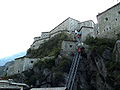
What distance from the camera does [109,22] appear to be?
40125 mm

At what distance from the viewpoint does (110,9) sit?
4075 centimetres

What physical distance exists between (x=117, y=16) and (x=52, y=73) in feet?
58.9

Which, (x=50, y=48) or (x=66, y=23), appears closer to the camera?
(x=50, y=48)

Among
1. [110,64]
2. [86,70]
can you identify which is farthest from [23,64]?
[110,64]

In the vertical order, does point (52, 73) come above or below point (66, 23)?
below

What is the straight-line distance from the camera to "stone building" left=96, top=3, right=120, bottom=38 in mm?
37969

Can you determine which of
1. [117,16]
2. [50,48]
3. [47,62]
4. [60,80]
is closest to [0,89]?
[60,80]

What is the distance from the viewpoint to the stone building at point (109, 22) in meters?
38.0

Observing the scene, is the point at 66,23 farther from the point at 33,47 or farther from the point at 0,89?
the point at 0,89

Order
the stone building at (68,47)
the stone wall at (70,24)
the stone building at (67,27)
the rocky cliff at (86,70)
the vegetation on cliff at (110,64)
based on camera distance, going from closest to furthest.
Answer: the vegetation on cliff at (110,64) < the rocky cliff at (86,70) < the stone building at (68,47) < the stone building at (67,27) < the stone wall at (70,24)

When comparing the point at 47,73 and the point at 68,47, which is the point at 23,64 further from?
the point at 68,47

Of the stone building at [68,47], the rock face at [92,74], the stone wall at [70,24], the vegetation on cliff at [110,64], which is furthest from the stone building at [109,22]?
the stone wall at [70,24]

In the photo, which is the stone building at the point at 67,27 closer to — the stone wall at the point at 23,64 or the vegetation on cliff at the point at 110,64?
the stone wall at the point at 23,64

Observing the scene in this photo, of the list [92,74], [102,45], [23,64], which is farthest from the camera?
[23,64]
